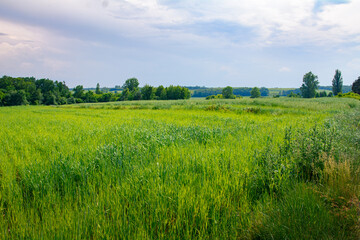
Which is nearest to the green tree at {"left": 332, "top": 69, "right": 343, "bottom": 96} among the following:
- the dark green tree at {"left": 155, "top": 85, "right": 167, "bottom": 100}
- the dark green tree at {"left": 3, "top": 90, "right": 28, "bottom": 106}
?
the dark green tree at {"left": 155, "top": 85, "right": 167, "bottom": 100}

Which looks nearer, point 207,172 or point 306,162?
point 207,172

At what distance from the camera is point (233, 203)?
3.12 m

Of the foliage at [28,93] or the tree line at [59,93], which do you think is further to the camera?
the tree line at [59,93]

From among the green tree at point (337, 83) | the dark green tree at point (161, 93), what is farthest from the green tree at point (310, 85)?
the dark green tree at point (161, 93)

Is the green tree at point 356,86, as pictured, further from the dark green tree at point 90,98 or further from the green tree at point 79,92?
the green tree at point 79,92

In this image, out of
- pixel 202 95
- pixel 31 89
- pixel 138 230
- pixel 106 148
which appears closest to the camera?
pixel 138 230

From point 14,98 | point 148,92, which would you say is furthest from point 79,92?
point 148,92

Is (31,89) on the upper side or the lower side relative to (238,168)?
upper

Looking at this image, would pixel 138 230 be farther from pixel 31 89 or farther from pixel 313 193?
pixel 31 89

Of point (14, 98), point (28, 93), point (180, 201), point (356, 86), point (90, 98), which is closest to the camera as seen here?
point (180, 201)

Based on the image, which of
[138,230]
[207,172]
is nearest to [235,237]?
[138,230]

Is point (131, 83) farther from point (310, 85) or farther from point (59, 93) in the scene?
point (310, 85)

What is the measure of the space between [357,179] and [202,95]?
152712 mm

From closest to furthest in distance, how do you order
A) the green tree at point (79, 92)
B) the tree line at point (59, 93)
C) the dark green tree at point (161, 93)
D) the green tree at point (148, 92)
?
the tree line at point (59, 93) → the green tree at point (148, 92) → the dark green tree at point (161, 93) → the green tree at point (79, 92)
